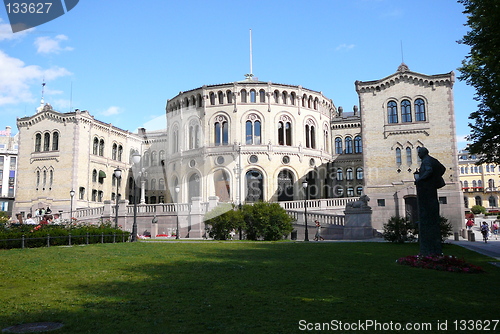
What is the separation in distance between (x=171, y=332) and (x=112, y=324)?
1.03m

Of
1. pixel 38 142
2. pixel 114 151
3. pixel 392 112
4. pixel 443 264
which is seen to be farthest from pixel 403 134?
pixel 38 142

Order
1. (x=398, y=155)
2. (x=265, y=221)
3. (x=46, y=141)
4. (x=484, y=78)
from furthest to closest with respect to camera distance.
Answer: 1. (x=46, y=141)
2. (x=398, y=155)
3. (x=265, y=221)
4. (x=484, y=78)

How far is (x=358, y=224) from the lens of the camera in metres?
30.9

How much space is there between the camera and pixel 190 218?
3803 centimetres

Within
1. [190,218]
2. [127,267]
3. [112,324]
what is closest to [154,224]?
[190,218]

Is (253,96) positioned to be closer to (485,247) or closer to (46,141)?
(46,141)

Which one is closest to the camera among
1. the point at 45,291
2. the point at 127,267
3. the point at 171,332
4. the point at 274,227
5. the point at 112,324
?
the point at 171,332

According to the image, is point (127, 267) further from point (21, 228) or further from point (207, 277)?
point (21, 228)

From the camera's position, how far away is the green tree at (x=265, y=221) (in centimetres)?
2836

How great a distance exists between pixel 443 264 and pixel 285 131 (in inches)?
1702

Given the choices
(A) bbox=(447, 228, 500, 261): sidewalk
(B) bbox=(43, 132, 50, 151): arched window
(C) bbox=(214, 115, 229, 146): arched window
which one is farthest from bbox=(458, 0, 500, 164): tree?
(B) bbox=(43, 132, 50, 151): arched window

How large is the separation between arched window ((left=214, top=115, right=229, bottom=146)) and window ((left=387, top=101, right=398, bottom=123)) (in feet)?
67.8

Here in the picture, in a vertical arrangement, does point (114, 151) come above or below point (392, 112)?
below

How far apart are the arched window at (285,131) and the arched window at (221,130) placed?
714 centimetres
